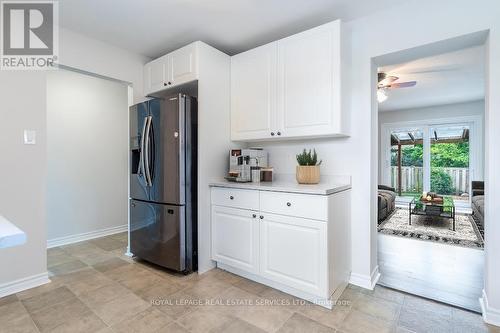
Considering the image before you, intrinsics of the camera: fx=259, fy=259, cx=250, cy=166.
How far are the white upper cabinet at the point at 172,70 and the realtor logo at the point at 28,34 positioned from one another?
87 cm

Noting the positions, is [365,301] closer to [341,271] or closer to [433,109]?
[341,271]

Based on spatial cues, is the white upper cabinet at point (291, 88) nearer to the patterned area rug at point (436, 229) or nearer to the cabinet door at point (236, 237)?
the cabinet door at point (236, 237)

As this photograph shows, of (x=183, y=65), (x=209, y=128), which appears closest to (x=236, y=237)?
(x=209, y=128)

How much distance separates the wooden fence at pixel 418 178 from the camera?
5.88 m

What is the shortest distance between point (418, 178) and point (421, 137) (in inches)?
39.7

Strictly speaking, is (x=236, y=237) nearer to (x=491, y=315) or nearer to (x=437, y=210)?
(x=491, y=315)

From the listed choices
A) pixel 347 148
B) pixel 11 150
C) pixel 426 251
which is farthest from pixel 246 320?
pixel 426 251

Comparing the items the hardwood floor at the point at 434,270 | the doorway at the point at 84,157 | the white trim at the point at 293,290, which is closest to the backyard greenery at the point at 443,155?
the hardwood floor at the point at 434,270

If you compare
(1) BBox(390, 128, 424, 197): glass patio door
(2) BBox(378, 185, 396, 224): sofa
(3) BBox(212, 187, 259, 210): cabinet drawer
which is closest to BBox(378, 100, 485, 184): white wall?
(1) BBox(390, 128, 424, 197): glass patio door

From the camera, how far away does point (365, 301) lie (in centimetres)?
197

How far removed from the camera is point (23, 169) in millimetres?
2166

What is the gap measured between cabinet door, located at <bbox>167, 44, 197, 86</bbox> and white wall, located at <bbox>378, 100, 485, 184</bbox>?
228 inches

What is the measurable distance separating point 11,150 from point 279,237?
228 centimetres

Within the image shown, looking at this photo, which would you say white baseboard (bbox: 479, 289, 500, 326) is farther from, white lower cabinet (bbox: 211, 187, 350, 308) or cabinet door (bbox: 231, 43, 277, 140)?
cabinet door (bbox: 231, 43, 277, 140)
